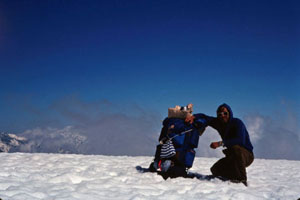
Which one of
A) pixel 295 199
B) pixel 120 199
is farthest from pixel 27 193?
pixel 295 199

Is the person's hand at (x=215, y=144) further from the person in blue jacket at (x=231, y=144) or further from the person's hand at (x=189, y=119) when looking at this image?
the person's hand at (x=189, y=119)

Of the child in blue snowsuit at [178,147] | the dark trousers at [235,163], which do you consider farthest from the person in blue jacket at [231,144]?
the child in blue snowsuit at [178,147]

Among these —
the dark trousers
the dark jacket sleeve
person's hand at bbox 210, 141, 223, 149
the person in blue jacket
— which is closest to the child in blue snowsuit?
the dark jacket sleeve

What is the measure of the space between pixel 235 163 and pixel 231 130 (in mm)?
644

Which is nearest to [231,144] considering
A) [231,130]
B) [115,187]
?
[231,130]

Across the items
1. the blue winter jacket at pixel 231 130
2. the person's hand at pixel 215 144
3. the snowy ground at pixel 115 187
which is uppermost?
the blue winter jacket at pixel 231 130

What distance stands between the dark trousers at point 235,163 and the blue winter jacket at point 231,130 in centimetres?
12

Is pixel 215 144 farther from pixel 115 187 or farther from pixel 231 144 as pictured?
pixel 115 187

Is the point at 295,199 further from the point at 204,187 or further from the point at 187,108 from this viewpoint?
the point at 187,108

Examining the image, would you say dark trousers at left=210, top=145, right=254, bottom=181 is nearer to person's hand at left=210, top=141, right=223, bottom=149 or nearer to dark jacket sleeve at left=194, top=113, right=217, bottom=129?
person's hand at left=210, top=141, right=223, bottom=149

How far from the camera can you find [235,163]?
17.0 ft

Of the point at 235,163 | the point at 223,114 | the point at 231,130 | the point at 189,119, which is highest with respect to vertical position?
the point at 223,114

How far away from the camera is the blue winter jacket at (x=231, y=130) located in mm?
5188

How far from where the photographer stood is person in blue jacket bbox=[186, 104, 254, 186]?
5.17m
